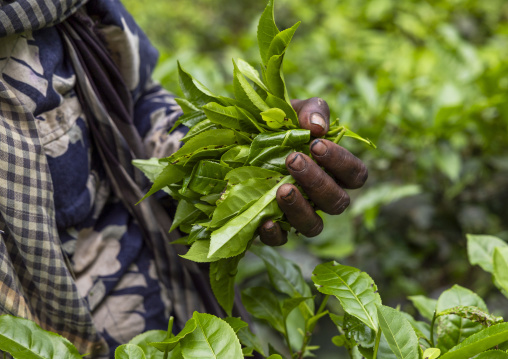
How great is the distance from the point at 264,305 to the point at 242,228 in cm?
24

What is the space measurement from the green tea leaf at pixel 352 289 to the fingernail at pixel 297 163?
148 mm

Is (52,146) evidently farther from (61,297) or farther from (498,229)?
(498,229)

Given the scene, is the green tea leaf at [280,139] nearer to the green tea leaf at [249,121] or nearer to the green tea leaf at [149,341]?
the green tea leaf at [249,121]

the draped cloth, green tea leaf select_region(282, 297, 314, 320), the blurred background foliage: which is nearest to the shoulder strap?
the draped cloth

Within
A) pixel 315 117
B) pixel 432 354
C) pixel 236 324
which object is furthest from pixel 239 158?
pixel 432 354

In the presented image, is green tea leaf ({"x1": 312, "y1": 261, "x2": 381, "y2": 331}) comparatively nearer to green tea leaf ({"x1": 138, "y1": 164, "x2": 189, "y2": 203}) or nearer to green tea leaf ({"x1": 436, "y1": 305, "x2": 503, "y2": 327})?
green tea leaf ({"x1": 436, "y1": 305, "x2": 503, "y2": 327})

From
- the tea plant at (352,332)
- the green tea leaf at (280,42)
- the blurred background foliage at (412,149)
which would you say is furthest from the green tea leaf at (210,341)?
the blurred background foliage at (412,149)

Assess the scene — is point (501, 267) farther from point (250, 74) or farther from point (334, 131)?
point (250, 74)

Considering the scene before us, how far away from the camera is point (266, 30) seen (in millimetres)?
585

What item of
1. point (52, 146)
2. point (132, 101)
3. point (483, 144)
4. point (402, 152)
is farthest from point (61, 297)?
point (483, 144)

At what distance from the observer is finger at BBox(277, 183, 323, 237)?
0.57 m

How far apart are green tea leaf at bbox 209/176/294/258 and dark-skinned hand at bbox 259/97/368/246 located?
14mm

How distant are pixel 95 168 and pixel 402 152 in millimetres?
1069

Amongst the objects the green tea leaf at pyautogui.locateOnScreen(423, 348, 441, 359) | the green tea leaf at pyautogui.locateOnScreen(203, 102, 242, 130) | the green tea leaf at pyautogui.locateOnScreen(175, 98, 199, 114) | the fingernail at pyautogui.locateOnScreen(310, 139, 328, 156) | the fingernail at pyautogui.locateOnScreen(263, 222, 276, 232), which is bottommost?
the green tea leaf at pyautogui.locateOnScreen(423, 348, 441, 359)
